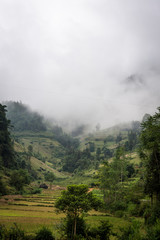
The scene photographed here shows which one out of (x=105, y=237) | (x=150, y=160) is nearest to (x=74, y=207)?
(x=105, y=237)

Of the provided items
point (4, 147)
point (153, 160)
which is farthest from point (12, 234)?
point (4, 147)

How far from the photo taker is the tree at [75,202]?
17.2 metres

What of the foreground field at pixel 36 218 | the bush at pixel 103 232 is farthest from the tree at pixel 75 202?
the bush at pixel 103 232

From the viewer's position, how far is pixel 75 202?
1684 centimetres

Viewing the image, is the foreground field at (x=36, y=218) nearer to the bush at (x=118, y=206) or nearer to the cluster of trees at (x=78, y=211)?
the cluster of trees at (x=78, y=211)

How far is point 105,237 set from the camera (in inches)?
675

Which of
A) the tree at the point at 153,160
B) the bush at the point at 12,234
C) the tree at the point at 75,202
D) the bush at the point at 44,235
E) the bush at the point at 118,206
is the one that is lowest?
the bush at the point at 118,206

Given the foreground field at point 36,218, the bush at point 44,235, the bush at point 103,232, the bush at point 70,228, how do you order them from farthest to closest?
the foreground field at point 36,218 → the bush at point 70,228 → the bush at point 103,232 → the bush at point 44,235

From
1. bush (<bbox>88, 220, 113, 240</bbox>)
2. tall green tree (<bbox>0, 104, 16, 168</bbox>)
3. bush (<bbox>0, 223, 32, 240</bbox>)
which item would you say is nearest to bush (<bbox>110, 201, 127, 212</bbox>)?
bush (<bbox>88, 220, 113, 240</bbox>)

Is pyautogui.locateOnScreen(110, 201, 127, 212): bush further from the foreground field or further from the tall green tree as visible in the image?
the tall green tree

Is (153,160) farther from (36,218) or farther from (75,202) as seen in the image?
(36,218)

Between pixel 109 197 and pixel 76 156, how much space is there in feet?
486

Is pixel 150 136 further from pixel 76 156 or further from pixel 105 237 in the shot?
pixel 76 156

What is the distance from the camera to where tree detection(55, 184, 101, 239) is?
677 inches
